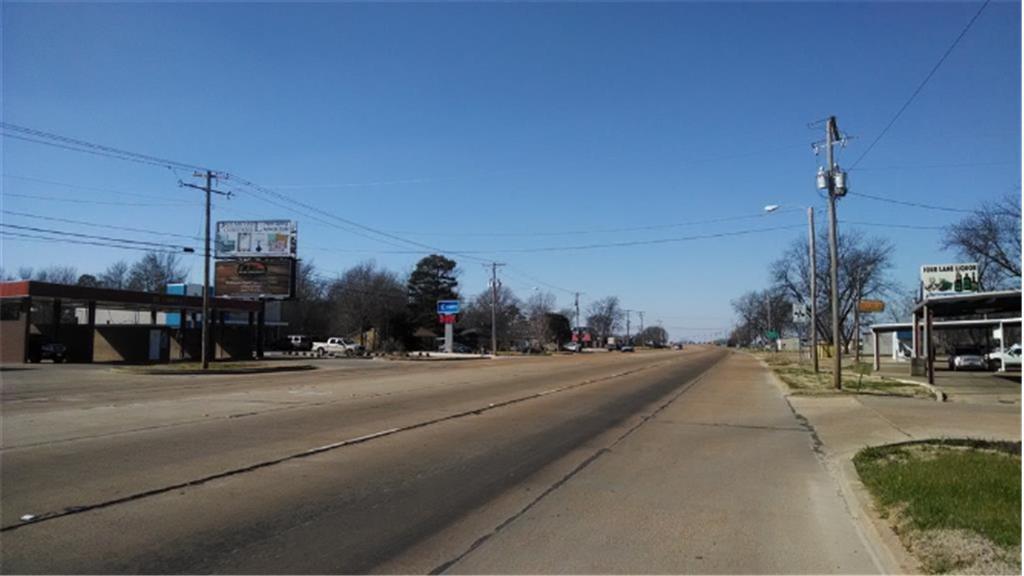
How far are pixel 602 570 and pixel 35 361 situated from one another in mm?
49249

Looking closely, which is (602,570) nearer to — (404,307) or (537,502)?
(537,502)

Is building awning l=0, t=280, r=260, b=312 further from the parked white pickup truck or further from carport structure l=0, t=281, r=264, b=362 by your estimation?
the parked white pickup truck

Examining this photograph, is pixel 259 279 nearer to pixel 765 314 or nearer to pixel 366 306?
pixel 366 306

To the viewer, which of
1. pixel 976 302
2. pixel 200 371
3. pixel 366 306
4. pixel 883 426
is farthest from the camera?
pixel 366 306

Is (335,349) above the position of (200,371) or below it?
above

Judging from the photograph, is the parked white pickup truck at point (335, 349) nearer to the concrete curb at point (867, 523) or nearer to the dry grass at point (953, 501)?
the concrete curb at point (867, 523)

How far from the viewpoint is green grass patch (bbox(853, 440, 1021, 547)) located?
673cm

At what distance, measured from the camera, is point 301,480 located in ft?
30.0

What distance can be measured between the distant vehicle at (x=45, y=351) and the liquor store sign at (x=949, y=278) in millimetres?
57754

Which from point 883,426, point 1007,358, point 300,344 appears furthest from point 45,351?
point 1007,358

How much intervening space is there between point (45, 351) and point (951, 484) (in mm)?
49843

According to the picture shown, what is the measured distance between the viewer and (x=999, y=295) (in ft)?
82.7

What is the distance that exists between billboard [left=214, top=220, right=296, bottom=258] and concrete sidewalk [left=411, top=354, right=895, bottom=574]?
53324 mm

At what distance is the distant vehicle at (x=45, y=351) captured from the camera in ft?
151
